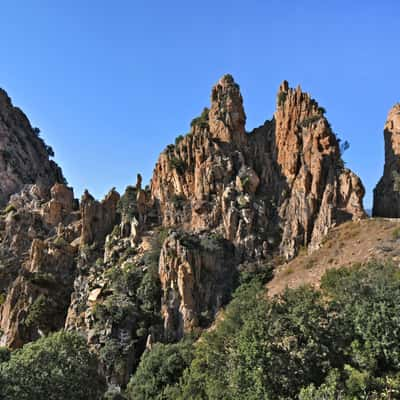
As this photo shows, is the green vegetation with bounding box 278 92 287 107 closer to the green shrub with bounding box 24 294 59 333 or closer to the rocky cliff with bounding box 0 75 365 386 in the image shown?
the rocky cliff with bounding box 0 75 365 386

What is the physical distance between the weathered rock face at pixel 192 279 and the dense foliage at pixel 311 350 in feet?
43.7

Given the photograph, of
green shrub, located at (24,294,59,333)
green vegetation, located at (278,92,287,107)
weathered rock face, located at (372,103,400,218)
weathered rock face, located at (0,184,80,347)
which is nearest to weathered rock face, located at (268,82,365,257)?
green vegetation, located at (278,92,287,107)

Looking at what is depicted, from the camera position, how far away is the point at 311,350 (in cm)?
2575

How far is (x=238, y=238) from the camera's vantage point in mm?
50062

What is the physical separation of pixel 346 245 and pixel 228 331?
1865 centimetres

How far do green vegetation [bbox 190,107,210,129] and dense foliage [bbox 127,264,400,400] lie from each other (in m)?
34.8

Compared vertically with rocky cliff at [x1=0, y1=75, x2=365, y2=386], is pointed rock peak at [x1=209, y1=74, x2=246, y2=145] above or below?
above

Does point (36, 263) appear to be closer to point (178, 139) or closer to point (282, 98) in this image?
point (178, 139)

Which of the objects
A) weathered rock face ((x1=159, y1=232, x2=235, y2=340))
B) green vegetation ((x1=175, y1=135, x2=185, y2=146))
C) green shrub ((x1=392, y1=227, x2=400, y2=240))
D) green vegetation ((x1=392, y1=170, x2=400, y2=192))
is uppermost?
green vegetation ((x1=175, y1=135, x2=185, y2=146))

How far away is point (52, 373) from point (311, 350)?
17165mm

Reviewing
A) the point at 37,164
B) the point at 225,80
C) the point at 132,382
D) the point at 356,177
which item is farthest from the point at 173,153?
the point at 37,164

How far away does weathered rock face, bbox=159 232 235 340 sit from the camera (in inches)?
1759

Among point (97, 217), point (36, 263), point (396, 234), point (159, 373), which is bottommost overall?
point (159, 373)

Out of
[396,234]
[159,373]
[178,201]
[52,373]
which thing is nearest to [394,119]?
[396,234]
